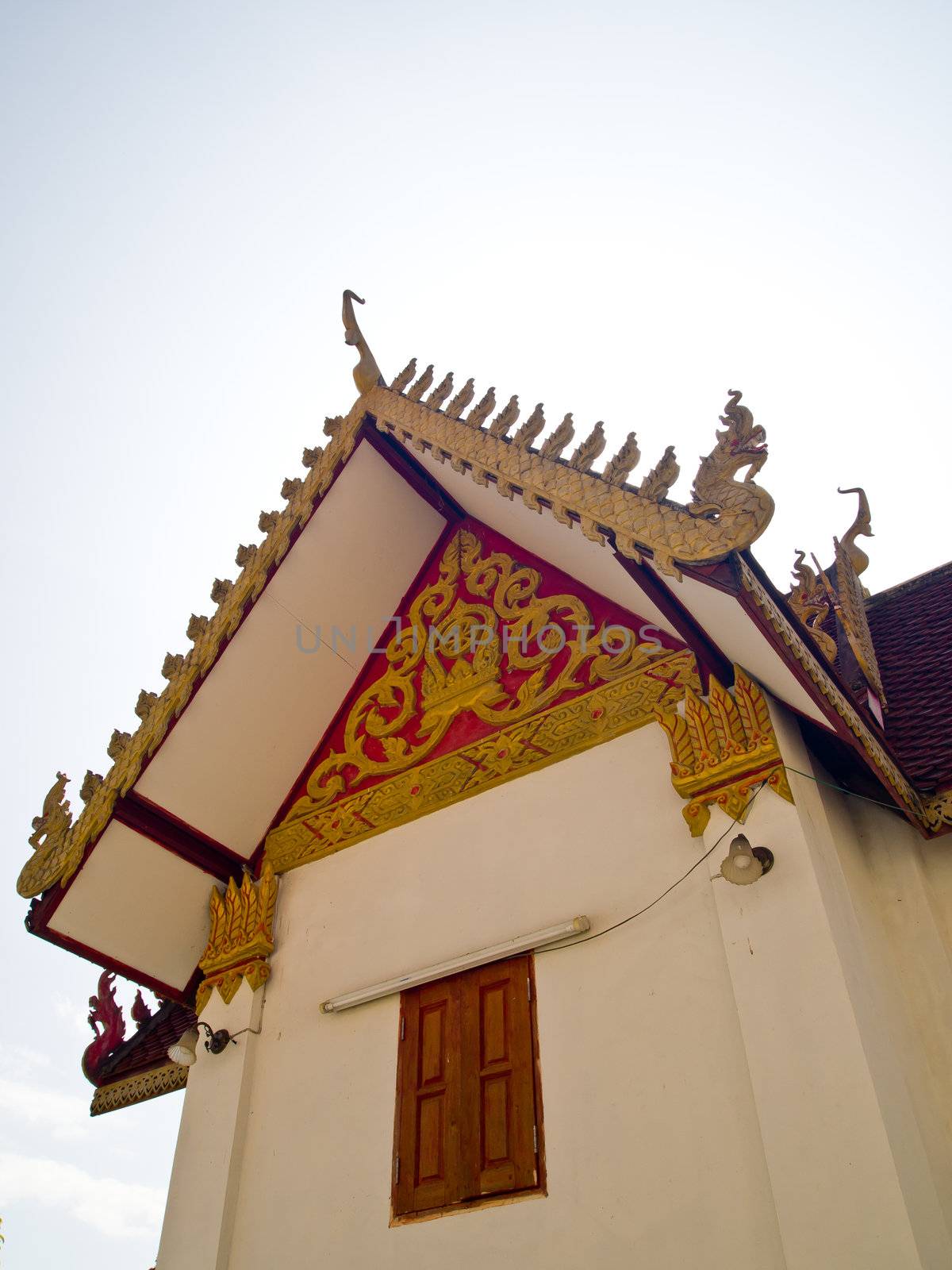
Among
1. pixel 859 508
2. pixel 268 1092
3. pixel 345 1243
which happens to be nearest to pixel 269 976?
pixel 268 1092

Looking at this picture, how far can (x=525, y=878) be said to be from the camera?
4.14m

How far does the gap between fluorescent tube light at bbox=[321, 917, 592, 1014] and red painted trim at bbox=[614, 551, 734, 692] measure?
98 centimetres

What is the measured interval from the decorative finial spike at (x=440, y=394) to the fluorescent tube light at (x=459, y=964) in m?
2.17

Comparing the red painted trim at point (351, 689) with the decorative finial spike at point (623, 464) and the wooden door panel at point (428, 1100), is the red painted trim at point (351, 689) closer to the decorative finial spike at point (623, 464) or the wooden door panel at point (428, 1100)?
the wooden door panel at point (428, 1100)

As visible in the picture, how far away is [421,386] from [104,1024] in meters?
3.61

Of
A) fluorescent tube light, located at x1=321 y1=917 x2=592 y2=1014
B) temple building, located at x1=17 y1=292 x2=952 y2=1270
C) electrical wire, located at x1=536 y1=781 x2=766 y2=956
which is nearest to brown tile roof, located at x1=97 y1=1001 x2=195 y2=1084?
temple building, located at x1=17 y1=292 x2=952 y2=1270

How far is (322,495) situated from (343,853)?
155 centimetres

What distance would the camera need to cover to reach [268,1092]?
4410 mm

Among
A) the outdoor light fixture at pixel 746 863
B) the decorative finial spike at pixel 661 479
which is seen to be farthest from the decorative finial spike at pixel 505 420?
the outdoor light fixture at pixel 746 863

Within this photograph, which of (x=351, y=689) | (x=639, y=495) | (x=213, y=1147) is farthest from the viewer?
(x=351, y=689)

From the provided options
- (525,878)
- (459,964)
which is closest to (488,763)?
(525,878)

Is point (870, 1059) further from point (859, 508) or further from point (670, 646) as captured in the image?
point (859, 508)

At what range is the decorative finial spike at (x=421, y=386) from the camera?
4.87 meters

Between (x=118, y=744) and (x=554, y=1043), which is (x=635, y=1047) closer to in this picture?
(x=554, y=1043)
